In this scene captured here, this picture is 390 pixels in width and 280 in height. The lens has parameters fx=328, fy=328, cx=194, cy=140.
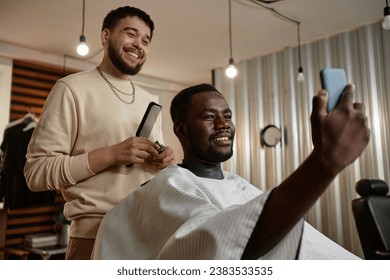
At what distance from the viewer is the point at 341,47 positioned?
273 centimetres

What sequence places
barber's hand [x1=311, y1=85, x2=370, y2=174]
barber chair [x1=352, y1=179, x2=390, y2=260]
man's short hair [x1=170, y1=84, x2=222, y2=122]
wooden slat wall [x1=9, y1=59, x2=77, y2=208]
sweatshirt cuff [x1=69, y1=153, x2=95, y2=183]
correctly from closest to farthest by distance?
barber's hand [x1=311, y1=85, x2=370, y2=174] → sweatshirt cuff [x1=69, y1=153, x2=95, y2=183] → man's short hair [x1=170, y1=84, x2=222, y2=122] → barber chair [x1=352, y1=179, x2=390, y2=260] → wooden slat wall [x1=9, y1=59, x2=77, y2=208]

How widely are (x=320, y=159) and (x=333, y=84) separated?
142 millimetres

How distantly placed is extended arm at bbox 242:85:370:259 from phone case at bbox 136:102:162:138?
2.15 ft

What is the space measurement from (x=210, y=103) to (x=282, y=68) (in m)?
2.70

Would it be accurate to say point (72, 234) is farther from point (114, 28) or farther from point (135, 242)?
point (114, 28)

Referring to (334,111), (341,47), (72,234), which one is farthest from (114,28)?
(341,47)

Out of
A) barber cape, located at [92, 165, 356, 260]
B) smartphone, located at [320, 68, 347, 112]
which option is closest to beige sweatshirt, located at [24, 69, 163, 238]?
barber cape, located at [92, 165, 356, 260]

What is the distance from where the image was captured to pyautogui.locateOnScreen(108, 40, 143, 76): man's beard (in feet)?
3.92

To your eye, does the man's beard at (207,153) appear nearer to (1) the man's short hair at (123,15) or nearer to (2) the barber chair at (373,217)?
(1) the man's short hair at (123,15)

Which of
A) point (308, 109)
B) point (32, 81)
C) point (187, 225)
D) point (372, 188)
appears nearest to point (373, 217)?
point (372, 188)

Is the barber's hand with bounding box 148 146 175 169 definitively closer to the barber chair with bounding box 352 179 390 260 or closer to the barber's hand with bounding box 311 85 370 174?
the barber's hand with bounding box 311 85 370 174

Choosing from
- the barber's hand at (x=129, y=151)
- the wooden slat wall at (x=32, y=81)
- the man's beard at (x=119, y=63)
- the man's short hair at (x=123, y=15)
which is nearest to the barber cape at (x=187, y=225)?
the barber's hand at (x=129, y=151)

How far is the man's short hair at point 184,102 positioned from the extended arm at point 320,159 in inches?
25.3

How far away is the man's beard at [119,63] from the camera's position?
1.20 meters
